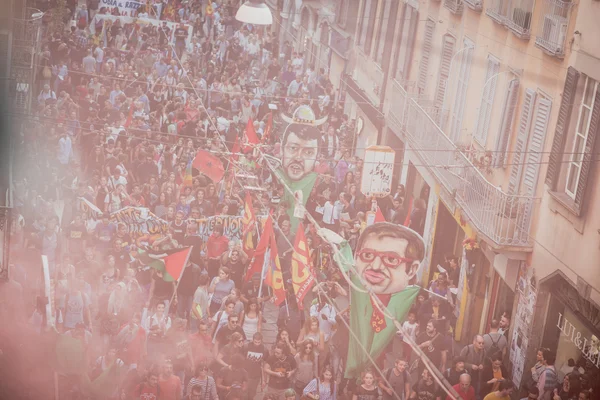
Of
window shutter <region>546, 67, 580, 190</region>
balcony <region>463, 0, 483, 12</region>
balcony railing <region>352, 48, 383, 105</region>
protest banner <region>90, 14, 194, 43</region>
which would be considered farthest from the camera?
protest banner <region>90, 14, 194, 43</region>

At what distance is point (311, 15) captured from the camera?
3189 centimetres

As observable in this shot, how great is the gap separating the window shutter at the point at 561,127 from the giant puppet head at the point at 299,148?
16.4 feet

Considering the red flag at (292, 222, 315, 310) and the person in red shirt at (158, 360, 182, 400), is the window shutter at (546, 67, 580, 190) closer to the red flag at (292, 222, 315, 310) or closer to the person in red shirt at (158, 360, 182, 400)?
the red flag at (292, 222, 315, 310)

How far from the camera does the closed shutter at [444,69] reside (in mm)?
21469

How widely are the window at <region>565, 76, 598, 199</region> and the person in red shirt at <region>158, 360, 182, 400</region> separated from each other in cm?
541

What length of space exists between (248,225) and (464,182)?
11.0ft

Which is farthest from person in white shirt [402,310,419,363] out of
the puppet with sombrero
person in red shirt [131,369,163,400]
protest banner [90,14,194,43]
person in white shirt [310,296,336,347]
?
protest banner [90,14,194,43]

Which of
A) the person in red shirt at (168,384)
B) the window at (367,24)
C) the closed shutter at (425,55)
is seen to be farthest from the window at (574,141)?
the window at (367,24)

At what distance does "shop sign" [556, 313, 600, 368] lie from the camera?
49.6 ft

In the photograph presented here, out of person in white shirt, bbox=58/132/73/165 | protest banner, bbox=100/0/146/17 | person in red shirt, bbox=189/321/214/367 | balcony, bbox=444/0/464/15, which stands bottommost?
person in red shirt, bbox=189/321/214/367

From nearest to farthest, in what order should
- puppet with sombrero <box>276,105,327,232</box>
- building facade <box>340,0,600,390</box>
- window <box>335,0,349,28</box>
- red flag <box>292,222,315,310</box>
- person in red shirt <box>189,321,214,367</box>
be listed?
person in red shirt <box>189,321,214,367</box>, building facade <box>340,0,600,390</box>, red flag <box>292,222,315,310</box>, puppet with sombrero <box>276,105,327,232</box>, window <box>335,0,349,28</box>

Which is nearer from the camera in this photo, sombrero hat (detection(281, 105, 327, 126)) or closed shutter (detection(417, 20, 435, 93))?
sombrero hat (detection(281, 105, 327, 126))

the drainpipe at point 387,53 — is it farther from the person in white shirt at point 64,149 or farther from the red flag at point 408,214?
the person in white shirt at point 64,149

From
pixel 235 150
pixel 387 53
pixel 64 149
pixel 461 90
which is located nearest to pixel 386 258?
pixel 461 90
